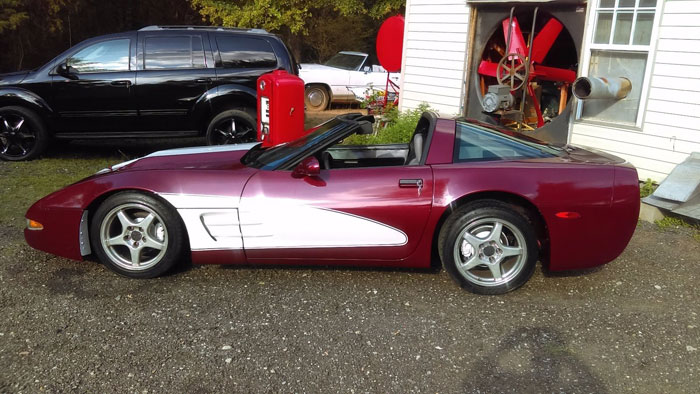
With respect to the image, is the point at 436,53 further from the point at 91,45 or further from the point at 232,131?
the point at 91,45

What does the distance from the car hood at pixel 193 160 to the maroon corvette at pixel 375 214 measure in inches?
3.7

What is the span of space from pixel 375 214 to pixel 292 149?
0.88 metres

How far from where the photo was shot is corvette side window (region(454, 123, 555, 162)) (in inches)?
169

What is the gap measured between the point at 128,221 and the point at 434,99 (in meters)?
6.21

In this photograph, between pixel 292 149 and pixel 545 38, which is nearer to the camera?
pixel 292 149

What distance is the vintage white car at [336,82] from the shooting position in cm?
1504

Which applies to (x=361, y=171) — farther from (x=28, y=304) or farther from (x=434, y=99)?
(x=434, y=99)

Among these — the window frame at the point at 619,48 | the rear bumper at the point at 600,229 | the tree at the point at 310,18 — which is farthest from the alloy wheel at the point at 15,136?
the tree at the point at 310,18

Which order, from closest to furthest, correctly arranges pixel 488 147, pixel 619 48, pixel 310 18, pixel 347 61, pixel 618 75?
pixel 488 147 → pixel 619 48 → pixel 618 75 → pixel 347 61 → pixel 310 18

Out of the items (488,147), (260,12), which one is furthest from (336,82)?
(488,147)

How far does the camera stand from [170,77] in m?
8.34

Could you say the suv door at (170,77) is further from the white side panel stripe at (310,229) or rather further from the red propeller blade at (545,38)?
the white side panel stripe at (310,229)

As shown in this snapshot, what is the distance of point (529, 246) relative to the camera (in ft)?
13.5

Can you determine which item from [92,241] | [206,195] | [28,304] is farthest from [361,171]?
[28,304]
